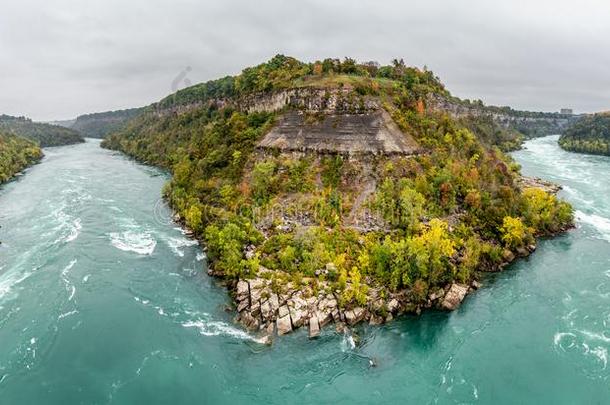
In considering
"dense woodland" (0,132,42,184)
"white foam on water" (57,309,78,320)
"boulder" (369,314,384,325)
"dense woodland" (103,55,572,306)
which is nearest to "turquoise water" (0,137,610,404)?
"white foam on water" (57,309,78,320)

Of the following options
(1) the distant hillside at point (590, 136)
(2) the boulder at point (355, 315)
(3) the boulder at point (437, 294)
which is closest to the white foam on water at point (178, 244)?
(2) the boulder at point (355, 315)

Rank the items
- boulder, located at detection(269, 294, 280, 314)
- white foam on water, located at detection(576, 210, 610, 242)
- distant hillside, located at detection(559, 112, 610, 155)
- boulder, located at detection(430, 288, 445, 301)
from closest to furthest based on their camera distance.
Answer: boulder, located at detection(269, 294, 280, 314)
boulder, located at detection(430, 288, 445, 301)
white foam on water, located at detection(576, 210, 610, 242)
distant hillside, located at detection(559, 112, 610, 155)

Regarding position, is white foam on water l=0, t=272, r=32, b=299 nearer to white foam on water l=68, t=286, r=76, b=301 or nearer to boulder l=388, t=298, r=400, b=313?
white foam on water l=68, t=286, r=76, b=301

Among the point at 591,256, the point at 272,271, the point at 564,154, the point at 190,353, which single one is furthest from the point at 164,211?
the point at 564,154

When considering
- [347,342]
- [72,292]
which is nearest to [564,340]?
[347,342]

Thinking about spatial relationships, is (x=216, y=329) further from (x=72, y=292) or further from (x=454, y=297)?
(x=454, y=297)

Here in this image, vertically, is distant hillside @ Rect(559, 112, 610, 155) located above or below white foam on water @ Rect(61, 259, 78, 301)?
above
